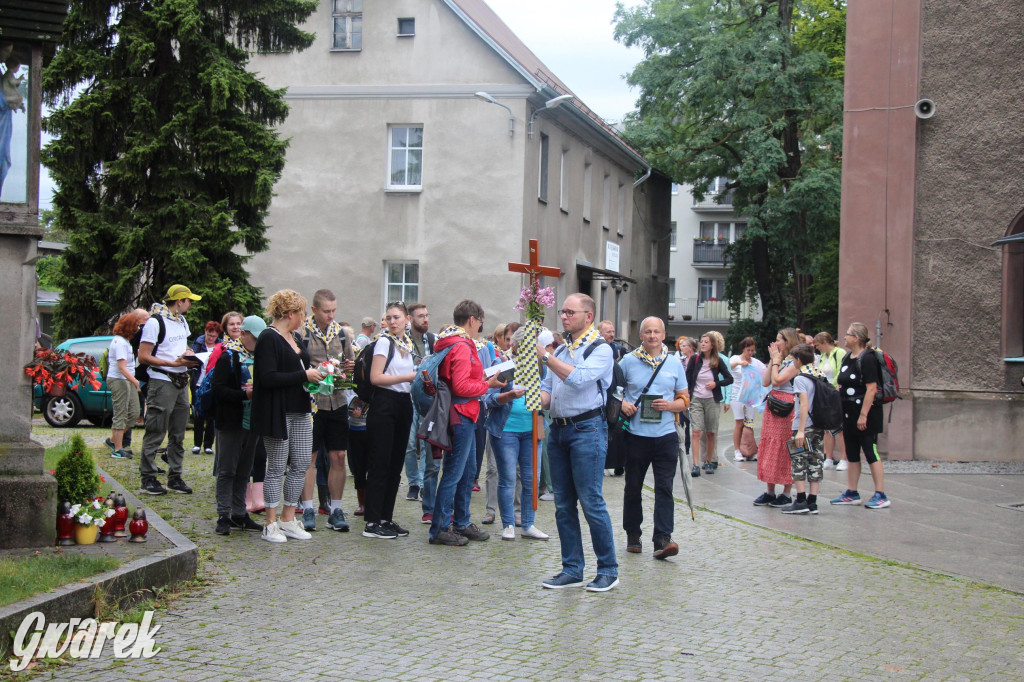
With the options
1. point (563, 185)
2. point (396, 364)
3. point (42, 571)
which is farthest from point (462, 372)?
point (563, 185)

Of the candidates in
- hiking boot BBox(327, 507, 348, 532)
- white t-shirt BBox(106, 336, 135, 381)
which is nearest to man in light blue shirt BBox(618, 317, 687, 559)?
hiking boot BBox(327, 507, 348, 532)

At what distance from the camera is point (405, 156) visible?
2814 centimetres

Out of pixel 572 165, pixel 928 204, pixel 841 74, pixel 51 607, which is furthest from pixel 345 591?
pixel 841 74

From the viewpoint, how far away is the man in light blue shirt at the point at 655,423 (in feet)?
28.9

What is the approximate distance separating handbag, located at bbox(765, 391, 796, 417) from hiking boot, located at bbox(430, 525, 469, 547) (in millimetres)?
4353

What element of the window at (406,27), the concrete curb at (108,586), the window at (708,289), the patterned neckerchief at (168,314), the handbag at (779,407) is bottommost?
the concrete curb at (108,586)

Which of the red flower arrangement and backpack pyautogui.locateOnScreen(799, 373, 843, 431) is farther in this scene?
backpack pyautogui.locateOnScreen(799, 373, 843, 431)

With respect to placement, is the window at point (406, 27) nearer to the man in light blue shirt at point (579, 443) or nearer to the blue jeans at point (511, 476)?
the blue jeans at point (511, 476)

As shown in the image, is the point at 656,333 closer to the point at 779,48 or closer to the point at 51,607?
the point at 51,607

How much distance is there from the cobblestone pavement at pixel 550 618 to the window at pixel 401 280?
61.4 ft

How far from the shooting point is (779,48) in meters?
33.7

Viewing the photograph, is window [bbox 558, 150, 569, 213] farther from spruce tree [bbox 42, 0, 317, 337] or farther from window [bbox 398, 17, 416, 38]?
spruce tree [bbox 42, 0, 317, 337]

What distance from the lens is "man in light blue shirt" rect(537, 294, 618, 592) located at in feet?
24.7

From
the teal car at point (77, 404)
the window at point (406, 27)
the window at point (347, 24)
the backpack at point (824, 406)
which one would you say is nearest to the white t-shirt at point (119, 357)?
→ the teal car at point (77, 404)
